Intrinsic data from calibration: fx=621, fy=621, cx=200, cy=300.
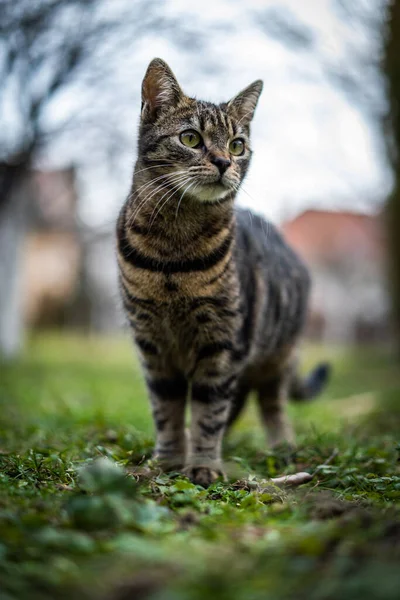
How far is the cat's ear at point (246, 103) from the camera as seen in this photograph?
3164 mm

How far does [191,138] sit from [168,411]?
4.41ft

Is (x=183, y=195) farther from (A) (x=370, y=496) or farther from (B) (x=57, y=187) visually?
(B) (x=57, y=187)

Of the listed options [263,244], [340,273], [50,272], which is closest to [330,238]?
[340,273]

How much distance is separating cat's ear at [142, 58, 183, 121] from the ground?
1656 millimetres

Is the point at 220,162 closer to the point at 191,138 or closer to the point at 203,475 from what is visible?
the point at 191,138

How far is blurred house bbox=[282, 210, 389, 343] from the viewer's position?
24766mm

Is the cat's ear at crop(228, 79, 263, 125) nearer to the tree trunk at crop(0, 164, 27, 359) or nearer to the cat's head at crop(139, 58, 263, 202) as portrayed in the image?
the cat's head at crop(139, 58, 263, 202)

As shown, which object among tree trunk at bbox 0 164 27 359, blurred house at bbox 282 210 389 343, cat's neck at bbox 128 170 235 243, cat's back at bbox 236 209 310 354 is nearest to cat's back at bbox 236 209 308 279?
cat's back at bbox 236 209 310 354

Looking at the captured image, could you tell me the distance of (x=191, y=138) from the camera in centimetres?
289

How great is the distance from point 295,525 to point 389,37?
20.2ft

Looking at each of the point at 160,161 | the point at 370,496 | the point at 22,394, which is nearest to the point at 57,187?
the point at 22,394

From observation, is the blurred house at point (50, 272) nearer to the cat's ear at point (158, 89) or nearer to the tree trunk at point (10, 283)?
the tree trunk at point (10, 283)

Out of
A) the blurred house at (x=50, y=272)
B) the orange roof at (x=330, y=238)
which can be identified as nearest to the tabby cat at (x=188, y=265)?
the blurred house at (x=50, y=272)

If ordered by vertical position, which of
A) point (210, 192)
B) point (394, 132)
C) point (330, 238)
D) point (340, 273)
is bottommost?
point (210, 192)
